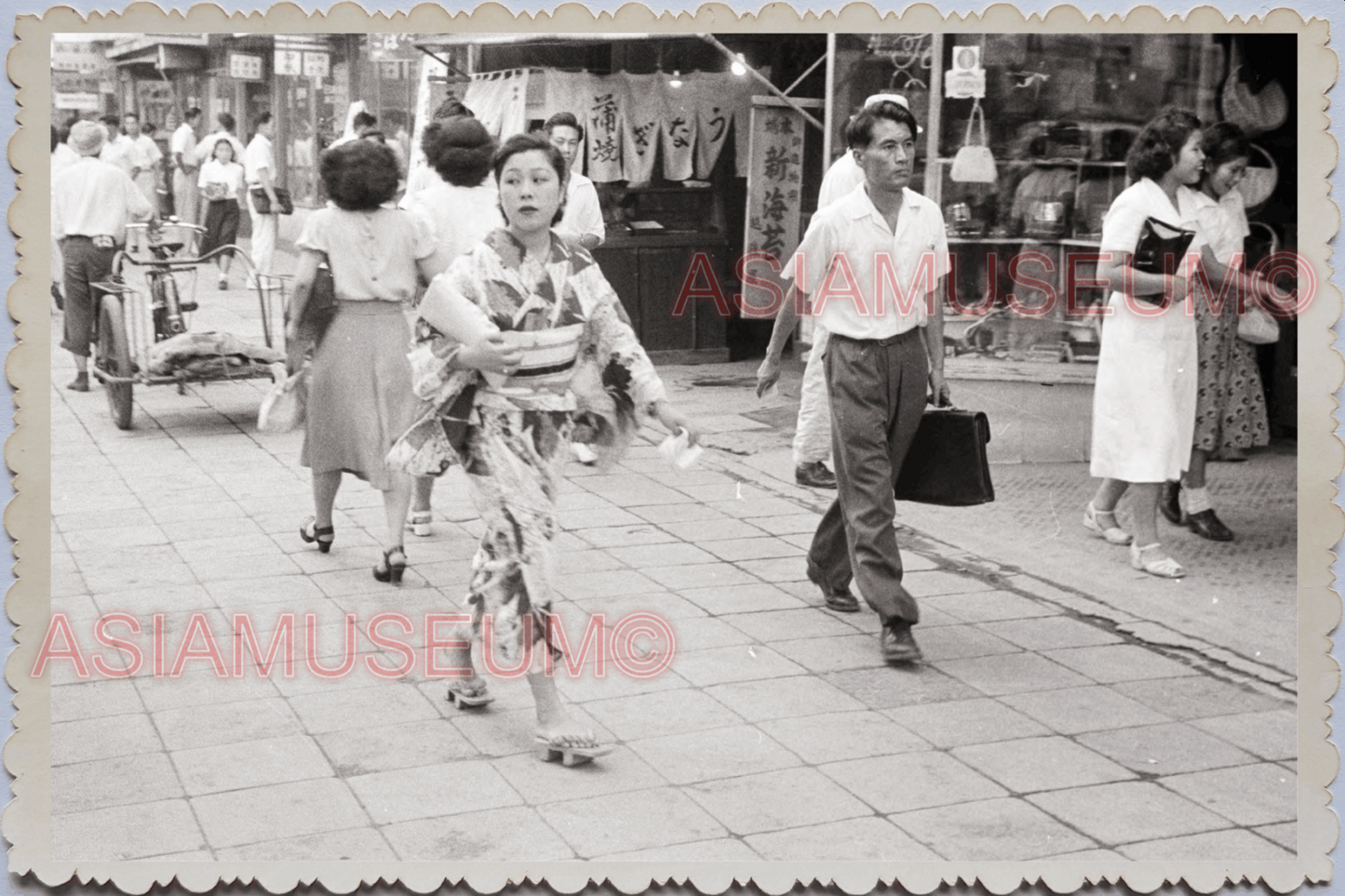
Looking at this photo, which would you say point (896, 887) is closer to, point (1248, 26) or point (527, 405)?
point (527, 405)

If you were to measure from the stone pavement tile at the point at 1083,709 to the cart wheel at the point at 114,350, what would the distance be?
11.5 feet

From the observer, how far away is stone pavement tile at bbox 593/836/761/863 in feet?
11.4

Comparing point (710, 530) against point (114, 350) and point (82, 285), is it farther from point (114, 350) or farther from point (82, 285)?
point (114, 350)

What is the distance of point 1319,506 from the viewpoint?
11.6ft

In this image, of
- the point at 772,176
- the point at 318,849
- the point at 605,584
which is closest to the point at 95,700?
the point at 318,849

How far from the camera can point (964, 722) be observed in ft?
13.9

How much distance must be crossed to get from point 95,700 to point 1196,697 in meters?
3.03

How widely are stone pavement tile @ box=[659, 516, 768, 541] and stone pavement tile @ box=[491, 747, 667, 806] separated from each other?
72.8 inches

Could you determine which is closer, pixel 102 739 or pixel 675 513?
pixel 102 739

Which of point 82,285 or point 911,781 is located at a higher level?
point 82,285

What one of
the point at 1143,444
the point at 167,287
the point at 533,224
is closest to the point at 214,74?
the point at 533,224

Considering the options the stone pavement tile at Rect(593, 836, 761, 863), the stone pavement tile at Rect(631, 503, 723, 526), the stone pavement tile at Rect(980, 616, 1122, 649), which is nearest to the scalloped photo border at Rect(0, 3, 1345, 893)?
the stone pavement tile at Rect(593, 836, 761, 863)

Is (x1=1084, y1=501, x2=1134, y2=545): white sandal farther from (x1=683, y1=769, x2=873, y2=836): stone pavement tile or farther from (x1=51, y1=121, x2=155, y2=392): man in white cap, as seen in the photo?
(x1=51, y1=121, x2=155, y2=392): man in white cap

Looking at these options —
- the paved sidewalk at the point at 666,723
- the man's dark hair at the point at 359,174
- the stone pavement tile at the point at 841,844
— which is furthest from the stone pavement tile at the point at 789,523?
the stone pavement tile at the point at 841,844
